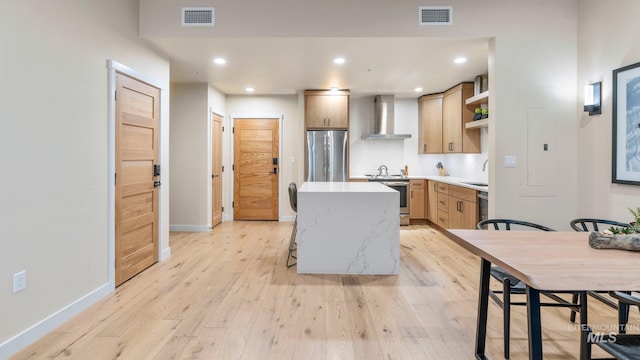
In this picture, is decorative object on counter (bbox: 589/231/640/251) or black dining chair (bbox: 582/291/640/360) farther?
decorative object on counter (bbox: 589/231/640/251)

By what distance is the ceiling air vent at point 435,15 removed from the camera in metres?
3.27

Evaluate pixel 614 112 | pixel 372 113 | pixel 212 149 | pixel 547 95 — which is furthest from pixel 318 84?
pixel 614 112

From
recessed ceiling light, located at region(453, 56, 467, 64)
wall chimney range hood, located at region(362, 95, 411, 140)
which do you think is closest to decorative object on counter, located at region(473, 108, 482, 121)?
recessed ceiling light, located at region(453, 56, 467, 64)

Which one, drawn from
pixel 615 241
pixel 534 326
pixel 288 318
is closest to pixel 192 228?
pixel 288 318

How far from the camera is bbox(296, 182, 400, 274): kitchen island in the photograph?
3.30m

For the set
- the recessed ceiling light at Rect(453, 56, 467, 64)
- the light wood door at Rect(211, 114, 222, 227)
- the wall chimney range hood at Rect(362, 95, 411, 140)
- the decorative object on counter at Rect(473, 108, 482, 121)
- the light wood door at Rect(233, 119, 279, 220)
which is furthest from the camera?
the light wood door at Rect(233, 119, 279, 220)

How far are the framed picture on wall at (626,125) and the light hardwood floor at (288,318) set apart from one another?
1.09 meters

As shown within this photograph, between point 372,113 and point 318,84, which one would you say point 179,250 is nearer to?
point 318,84

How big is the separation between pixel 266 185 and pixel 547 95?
14.9 feet

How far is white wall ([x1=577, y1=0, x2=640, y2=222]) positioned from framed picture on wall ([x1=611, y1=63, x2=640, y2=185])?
76mm

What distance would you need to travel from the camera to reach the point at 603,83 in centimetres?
291

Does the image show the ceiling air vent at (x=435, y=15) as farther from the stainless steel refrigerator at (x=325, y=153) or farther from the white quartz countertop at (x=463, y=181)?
the stainless steel refrigerator at (x=325, y=153)

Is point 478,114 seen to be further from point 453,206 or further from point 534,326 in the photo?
point 534,326

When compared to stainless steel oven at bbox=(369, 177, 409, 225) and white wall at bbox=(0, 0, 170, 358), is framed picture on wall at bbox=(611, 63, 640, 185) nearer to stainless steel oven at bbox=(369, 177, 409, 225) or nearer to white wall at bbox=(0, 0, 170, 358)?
stainless steel oven at bbox=(369, 177, 409, 225)
